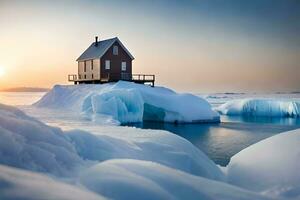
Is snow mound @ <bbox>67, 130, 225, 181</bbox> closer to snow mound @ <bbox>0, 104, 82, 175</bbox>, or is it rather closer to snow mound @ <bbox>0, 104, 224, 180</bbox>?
snow mound @ <bbox>0, 104, 224, 180</bbox>

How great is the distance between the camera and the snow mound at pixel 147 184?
526cm

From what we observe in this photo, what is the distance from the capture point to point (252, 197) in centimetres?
656

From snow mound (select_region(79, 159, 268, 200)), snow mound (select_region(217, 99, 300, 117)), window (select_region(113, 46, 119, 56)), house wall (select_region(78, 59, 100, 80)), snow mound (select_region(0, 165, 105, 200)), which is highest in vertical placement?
window (select_region(113, 46, 119, 56))

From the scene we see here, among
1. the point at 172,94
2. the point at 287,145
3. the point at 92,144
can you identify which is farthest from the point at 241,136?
the point at 92,144

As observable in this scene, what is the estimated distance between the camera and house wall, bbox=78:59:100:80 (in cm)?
4016

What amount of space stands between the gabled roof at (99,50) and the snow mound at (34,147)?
3281cm

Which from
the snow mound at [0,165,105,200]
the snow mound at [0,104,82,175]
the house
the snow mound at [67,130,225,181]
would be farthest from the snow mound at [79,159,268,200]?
the house

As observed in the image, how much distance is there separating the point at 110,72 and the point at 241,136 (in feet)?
65.4

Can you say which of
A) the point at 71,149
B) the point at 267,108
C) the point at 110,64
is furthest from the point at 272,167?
the point at 267,108

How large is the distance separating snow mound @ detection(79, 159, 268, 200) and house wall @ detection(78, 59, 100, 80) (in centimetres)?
3427

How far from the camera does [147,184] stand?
5.51 metres

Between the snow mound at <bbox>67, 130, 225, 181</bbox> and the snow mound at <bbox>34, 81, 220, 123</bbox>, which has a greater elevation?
the snow mound at <bbox>67, 130, 225, 181</bbox>

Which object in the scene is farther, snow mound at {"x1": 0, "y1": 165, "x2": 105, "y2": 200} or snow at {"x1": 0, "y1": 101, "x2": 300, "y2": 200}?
snow at {"x1": 0, "y1": 101, "x2": 300, "y2": 200}

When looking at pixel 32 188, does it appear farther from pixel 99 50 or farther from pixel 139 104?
pixel 99 50
